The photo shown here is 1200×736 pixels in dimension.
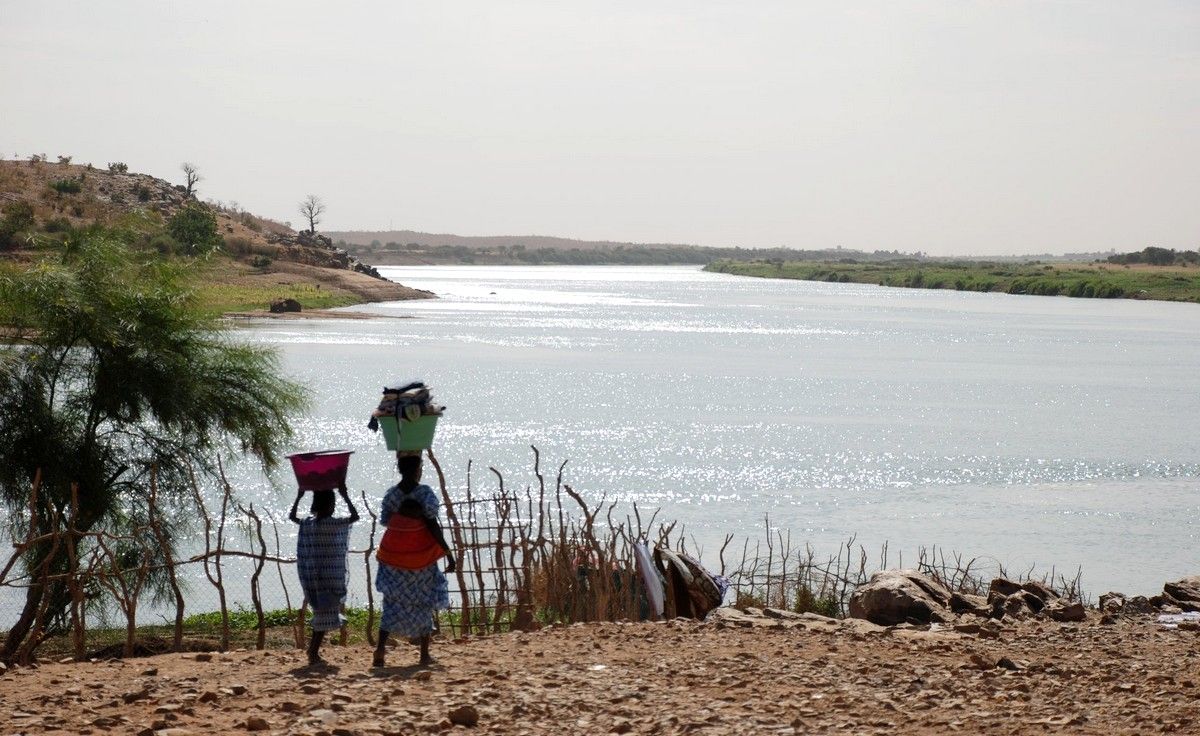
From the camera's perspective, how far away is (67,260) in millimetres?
16297

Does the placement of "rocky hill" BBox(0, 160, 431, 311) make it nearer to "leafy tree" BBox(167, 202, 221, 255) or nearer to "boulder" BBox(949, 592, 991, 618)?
"leafy tree" BBox(167, 202, 221, 255)

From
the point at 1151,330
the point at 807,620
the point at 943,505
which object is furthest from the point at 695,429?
the point at 1151,330

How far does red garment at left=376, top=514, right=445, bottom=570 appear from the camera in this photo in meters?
8.85

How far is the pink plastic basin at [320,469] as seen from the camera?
8.91 meters

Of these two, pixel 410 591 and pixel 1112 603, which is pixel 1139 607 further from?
pixel 410 591

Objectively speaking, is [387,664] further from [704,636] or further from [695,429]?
[695,429]

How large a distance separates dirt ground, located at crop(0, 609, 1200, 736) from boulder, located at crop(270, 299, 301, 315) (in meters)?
70.2

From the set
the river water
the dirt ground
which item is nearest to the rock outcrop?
the river water

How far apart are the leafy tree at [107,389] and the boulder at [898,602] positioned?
7.32m

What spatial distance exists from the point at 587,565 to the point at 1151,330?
81.4 metres

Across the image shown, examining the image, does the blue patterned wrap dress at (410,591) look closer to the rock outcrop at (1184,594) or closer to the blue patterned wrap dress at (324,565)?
the blue patterned wrap dress at (324,565)

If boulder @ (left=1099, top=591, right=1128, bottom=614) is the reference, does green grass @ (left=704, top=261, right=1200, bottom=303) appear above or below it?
above

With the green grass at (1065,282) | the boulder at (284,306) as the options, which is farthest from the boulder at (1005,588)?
the green grass at (1065,282)

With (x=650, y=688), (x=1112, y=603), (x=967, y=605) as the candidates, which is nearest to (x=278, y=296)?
(x=1112, y=603)
